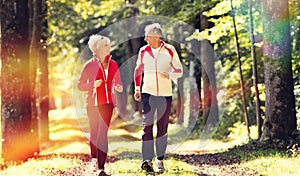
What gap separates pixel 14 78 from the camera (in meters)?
11.7

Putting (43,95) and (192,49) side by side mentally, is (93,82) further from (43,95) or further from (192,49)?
(192,49)

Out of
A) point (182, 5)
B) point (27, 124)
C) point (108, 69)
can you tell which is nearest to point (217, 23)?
point (182, 5)

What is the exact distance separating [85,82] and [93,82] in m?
0.16

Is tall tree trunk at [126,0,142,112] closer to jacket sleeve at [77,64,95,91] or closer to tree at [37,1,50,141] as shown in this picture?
tree at [37,1,50,141]

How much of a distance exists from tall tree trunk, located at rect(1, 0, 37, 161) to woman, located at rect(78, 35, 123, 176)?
12.4 feet

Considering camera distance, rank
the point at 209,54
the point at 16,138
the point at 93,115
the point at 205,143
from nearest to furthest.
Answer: the point at 93,115 < the point at 16,138 < the point at 205,143 < the point at 209,54

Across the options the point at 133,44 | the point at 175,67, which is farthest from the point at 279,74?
the point at 133,44

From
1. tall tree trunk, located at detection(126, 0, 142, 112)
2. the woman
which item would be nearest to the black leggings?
the woman

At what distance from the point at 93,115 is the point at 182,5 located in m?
14.0

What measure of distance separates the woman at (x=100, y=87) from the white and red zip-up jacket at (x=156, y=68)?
0.45m

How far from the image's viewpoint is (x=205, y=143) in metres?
20.4

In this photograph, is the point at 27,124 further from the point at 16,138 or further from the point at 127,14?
the point at 127,14

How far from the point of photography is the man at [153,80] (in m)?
8.62

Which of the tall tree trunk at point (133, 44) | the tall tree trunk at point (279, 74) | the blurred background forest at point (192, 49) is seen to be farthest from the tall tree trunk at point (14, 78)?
the tall tree trunk at point (133, 44)
